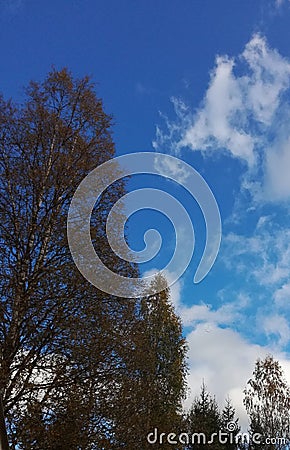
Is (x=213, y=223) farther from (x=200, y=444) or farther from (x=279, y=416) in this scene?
(x=279, y=416)

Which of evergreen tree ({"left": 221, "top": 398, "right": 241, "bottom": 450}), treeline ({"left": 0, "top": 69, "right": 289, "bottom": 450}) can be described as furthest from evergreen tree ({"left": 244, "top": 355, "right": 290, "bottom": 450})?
treeline ({"left": 0, "top": 69, "right": 289, "bottom": 450})

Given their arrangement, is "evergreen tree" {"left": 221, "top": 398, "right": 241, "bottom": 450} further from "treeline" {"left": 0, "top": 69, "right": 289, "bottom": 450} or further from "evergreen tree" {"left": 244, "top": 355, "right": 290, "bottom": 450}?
"treeline" {"left": 0, "top": 69, "right": 289, "bottom": 450}

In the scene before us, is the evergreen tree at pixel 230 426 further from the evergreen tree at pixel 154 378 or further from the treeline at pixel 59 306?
the treeline at pixel 59 306

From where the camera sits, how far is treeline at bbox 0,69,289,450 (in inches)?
253

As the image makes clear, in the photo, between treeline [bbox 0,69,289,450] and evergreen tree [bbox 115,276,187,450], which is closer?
treeline [bbox 0,69,289,450]

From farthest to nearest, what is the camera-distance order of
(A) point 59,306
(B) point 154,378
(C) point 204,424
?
(C) point 204,424, (B) point 154,378, (A) point 59,306

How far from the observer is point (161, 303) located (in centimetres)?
1852

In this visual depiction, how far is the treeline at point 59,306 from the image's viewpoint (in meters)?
6.42

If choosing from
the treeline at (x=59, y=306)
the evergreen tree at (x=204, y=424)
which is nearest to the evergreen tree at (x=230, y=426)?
the evergreen tree at (x=204, y=424)

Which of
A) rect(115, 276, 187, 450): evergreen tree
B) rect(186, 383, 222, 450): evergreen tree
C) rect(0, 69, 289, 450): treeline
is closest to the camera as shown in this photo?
rect(0, 69, 289, 450): treeline

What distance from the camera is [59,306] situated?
22.6 feet

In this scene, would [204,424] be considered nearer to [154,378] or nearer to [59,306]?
[154,378]

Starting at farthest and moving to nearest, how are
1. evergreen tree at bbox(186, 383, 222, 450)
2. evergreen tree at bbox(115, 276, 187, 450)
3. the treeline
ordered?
evergreen tree at bbox(186, 383, 222, 450) < evergreen tree at bbox(115, 276, 187, 450) < the treeline

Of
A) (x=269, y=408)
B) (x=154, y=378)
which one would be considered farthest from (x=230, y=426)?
(x=154, y=378)
